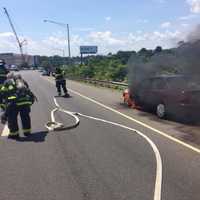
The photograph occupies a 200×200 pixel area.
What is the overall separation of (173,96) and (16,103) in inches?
199

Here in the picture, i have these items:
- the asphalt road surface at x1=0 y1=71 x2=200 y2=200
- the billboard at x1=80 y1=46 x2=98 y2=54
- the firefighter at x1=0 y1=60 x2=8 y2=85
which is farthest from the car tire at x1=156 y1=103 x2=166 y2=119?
the billboard at x1=80 y1=46 x2=98 y2=54

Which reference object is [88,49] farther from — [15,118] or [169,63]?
[15,118]

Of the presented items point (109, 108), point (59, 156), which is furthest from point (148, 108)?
point (59, 156)

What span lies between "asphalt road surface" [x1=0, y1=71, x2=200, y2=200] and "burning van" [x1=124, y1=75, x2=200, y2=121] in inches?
43.8

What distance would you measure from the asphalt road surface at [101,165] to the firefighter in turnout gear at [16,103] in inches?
12.9

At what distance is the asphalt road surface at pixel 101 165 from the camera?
18.8 feet

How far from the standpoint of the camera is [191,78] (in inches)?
499

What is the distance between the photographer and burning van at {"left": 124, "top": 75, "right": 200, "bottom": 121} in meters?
12.1

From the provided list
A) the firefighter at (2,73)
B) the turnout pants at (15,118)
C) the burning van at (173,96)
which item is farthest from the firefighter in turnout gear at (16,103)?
the firefighter at (2,73)

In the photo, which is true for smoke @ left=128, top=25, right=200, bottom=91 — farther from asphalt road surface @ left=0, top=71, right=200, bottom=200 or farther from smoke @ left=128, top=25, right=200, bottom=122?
asphalt road surface @ left=0, top=71, right=200, bottom=200

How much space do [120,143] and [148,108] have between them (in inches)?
250

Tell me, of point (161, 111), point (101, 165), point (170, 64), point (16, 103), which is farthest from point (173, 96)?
point (101, 165)

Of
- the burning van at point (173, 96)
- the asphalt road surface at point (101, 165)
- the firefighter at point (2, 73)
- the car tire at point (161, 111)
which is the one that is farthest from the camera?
the firefighter at point (2, 73)

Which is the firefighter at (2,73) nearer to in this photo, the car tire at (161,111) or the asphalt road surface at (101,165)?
the asphalt road surface at (101,165)
